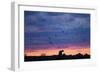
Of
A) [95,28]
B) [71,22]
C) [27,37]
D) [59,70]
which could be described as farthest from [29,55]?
[95,28]

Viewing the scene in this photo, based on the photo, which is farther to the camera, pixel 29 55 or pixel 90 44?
pixel 90 44

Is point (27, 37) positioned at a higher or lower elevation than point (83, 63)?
higher

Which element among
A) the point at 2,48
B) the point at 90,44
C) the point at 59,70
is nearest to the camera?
the point at 2,48

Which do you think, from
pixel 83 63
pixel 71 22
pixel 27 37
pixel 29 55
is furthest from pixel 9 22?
pixel 83 63

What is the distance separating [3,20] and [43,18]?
11.7 inches

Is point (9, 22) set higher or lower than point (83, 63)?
higher

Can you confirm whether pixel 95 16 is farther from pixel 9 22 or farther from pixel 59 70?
pixel 9 22

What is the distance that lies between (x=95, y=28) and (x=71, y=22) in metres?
0.23

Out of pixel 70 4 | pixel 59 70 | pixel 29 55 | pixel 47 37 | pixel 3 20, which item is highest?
pixel 70 4

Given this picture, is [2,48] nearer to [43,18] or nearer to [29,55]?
[29,55]

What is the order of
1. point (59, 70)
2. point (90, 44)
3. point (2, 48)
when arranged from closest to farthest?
1. point (2, 48)
2. point (59, 70)
3. point (90, 44)

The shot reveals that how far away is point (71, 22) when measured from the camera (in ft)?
6.53

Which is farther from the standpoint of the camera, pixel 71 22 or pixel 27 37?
pixel 71 22

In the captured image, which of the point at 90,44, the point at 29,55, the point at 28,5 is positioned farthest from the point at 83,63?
the point at 28,5
